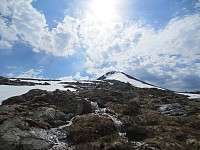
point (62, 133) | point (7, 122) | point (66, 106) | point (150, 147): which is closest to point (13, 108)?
point (7, 122)

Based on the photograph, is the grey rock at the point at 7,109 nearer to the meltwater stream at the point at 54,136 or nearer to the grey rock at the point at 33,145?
the meltwater stream at the point at 54,136

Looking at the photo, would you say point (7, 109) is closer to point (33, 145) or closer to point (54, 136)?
point (54, 136)

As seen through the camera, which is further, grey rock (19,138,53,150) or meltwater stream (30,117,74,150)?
meltwater stream (30,117,74,150)

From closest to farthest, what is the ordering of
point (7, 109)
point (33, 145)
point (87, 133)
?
point (33, 145) → point (87, 133) → point (7, 109)

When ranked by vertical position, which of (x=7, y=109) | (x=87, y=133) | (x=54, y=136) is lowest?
(x=54, y=136)

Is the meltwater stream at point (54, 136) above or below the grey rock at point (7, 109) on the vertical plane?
below

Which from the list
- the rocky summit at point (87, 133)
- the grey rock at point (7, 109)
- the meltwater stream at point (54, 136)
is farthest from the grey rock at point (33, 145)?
the grey rock at point (7, 109)

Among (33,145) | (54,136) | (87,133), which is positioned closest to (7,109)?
(54,136)

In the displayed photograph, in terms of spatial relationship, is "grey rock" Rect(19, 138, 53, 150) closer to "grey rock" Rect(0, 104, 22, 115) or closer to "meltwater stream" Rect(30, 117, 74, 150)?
"meltwater stream" Rect(30, 117, 74, 150)

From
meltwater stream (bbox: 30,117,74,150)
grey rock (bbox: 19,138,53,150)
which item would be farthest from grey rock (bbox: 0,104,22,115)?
grey rock (bbox: 19,138,53,150)

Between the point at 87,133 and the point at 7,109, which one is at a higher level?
the point at 7,109

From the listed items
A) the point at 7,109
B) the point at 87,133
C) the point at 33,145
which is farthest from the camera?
the point at 7,109

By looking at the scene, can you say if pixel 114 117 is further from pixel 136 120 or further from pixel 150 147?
pixel 150 147

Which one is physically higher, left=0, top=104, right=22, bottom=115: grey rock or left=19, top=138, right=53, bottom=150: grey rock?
left=0, top=104, right=22, bottom=115: grey rock
